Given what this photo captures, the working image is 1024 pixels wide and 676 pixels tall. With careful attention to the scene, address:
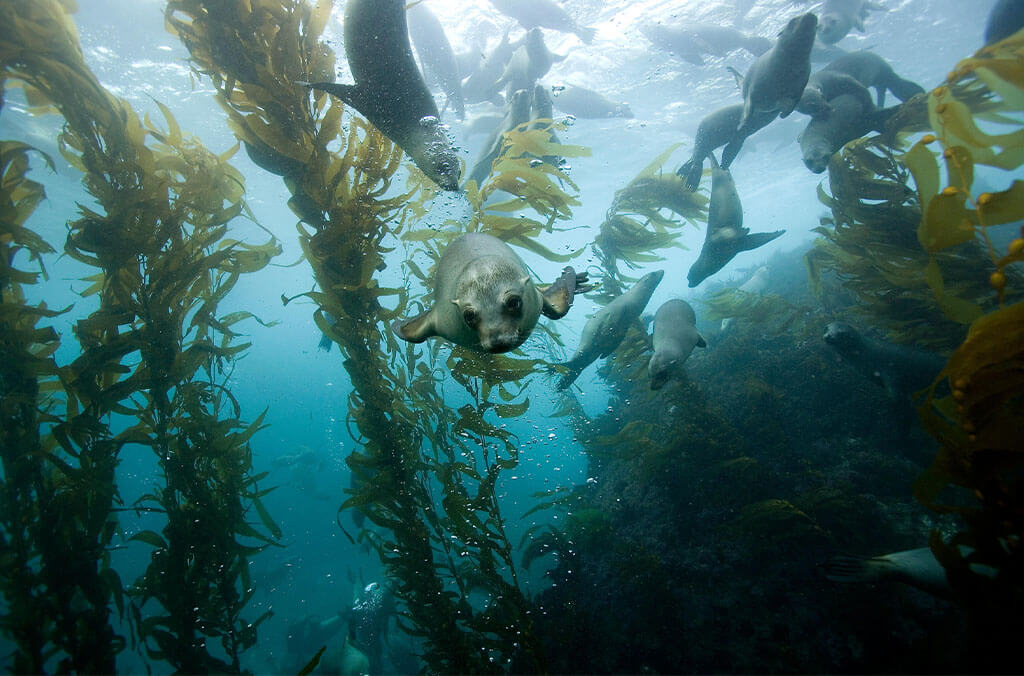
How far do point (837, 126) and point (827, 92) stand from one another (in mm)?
761

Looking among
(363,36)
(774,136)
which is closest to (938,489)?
(363,36)

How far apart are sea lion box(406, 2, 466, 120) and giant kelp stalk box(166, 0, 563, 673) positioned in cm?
565

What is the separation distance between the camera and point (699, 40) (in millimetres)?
11375

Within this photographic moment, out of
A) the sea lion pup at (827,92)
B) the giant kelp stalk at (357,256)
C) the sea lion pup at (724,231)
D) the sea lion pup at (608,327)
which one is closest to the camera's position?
the giant kelp stalk at (357,256)

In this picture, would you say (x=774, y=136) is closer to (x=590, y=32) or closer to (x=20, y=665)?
(x=590, y=32)

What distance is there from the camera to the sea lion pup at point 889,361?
376 cm

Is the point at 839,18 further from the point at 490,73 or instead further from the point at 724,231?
the point at 724,231

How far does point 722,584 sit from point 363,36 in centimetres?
573

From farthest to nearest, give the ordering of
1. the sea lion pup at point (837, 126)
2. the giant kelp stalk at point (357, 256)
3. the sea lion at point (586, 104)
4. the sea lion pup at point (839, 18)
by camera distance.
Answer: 1. the sea lion at point (586, 104)
2. the sea lion pup at point (839, 18)
3. the sea lion pup at point (837, 126)
4. the giant kelp stalk at point (357, 256)

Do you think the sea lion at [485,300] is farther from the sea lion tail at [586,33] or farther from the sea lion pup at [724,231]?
the sea lion tail at [586,33]

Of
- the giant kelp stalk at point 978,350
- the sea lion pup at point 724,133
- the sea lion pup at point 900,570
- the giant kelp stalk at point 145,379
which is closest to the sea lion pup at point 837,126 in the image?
the sea lion pup at point 724,133

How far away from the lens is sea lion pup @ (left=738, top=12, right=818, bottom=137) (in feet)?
12.6

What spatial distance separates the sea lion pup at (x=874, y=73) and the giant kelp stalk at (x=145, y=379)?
8454mm

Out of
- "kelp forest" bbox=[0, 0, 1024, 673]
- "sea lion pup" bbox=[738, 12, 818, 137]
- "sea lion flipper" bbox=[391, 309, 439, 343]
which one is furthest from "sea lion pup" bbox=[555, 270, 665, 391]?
"sea lion flipper" bbox=[391, 309, 439, 343]
